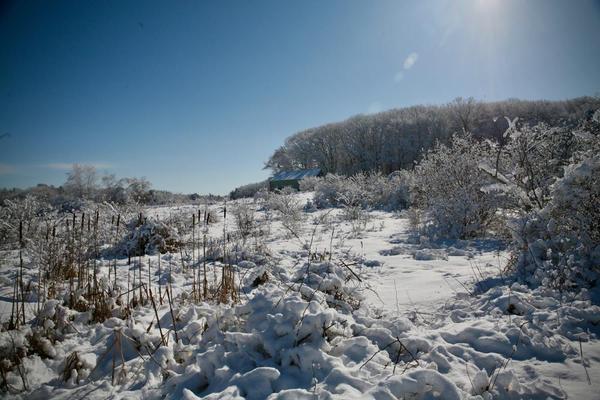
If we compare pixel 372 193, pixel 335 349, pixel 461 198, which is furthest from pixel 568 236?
pixel 372 193

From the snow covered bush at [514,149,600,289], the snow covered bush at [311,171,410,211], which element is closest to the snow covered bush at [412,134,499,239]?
the snow covered bush at [514,149,600,289]

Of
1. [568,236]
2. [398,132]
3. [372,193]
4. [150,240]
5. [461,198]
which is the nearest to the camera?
[568,236]

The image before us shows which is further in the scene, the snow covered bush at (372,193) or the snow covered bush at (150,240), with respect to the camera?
the snow covered bush at (372,193)

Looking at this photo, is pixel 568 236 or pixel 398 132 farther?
pixel 398 132

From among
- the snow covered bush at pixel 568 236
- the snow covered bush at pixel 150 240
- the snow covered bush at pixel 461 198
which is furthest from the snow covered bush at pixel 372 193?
the snow covered bush at pixel 568 236

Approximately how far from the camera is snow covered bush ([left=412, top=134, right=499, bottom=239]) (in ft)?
21.7

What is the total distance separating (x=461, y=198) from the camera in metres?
6.80

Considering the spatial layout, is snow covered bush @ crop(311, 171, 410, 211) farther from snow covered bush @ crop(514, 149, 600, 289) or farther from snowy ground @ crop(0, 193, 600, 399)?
snowy ground @ crop(0, 193, 600, 399)

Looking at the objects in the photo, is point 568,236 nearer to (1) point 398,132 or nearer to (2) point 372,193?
(2) point 372,193

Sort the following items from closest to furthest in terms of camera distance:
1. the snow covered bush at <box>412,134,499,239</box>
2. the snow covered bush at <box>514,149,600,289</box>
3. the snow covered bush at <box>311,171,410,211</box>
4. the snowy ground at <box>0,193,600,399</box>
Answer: the snowy ground at <box>0,193,600,399</box> < the snow covered bush at <box>514,149,600,289</box> < the snow covered bush at <box>412,134,499,239</box> < the snow covered bush at <box>311,171,410,211</box>

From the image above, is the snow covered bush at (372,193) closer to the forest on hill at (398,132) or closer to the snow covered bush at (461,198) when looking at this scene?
the snow covered bush at (461,198)

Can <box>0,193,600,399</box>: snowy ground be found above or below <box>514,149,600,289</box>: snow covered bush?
below

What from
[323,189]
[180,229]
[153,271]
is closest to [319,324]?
[153,271]

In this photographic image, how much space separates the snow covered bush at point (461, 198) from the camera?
6605mm
